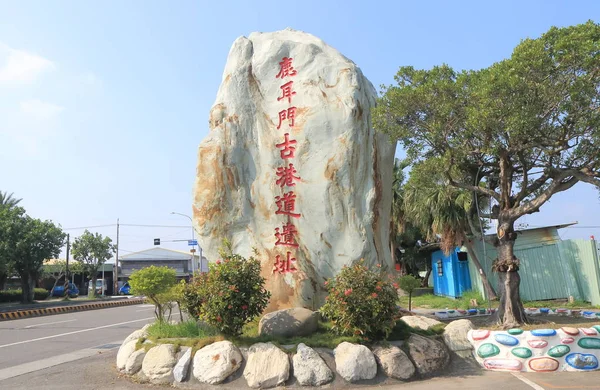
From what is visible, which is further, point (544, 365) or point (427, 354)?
point (427, 354)

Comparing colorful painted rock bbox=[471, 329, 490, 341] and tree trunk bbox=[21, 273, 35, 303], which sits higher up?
tree trunk bbox=[21, 273, 35, 303]

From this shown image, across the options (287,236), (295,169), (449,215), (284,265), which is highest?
(295,169)

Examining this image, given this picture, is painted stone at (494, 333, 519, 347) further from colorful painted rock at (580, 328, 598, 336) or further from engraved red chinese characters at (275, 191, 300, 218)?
engraved red chinese characters at (275, 191, 300, 218)

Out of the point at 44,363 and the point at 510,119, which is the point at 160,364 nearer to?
the point at 44,363

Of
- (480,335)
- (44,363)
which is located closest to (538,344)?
(480,335)

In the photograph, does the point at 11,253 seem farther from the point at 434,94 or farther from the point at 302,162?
the point at 434,94

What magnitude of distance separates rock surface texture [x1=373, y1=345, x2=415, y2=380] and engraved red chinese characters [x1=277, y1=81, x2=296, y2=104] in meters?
5.70

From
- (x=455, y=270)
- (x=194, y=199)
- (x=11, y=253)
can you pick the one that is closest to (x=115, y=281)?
(x=11, y=253)

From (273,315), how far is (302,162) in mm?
3321

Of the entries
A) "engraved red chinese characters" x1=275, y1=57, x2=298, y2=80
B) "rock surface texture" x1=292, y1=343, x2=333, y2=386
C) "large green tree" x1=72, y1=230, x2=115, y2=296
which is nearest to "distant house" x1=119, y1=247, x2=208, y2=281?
"large green tree" x1=72, y1=230, x2=115, y2=296

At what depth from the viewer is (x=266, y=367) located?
6863mm

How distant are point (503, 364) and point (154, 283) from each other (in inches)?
255

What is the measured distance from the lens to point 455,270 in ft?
70.3

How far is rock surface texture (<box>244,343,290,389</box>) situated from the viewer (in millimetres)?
6715
